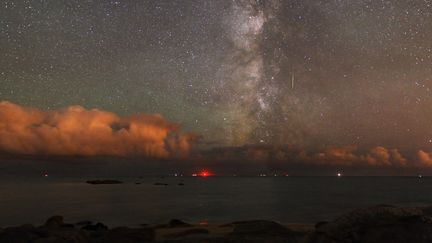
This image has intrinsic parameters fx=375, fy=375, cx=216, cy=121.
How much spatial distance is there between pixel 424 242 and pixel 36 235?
729 inches

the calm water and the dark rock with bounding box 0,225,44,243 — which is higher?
the dark rock with bounding box 0,225,44,243

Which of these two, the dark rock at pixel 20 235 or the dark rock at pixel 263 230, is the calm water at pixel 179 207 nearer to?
the dark rock at pixel 263 230

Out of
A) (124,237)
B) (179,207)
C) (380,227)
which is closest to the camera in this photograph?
(380,227)

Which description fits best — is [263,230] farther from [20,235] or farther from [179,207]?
[179,207]

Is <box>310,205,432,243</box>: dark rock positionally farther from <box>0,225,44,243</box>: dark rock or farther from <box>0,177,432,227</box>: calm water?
<box>0,177,432,227</box>: calm water

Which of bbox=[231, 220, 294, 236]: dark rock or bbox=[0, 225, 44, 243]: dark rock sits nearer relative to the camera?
bbox=[0, 225, 44, 243]: dark rock

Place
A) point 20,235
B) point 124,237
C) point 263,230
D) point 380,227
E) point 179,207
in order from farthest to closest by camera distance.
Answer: point 179,207
point 263,230
point 124,237
point 20,235
point 380,227

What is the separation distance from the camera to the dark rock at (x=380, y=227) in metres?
15.5

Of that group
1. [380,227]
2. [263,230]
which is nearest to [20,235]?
[263,230]

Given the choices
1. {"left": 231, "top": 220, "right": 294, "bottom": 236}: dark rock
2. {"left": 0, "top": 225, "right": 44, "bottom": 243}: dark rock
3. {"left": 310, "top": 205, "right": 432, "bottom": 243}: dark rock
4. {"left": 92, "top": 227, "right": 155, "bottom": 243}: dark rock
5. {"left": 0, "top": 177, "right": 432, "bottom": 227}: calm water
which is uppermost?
{"left": 310, "top": 205, "right": 432, "bottom": 243}: dark rock

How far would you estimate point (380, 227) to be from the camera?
15.9 metres

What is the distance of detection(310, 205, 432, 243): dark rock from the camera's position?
15.5 m

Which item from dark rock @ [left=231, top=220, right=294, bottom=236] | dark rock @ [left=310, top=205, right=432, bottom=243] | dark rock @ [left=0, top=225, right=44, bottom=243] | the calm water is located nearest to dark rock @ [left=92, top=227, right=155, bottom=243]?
dark rock @ [left=0, top=225, right=44, bottom=243]

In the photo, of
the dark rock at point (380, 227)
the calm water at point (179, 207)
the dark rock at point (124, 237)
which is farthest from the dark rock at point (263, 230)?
the calm water at point (179, 207)
